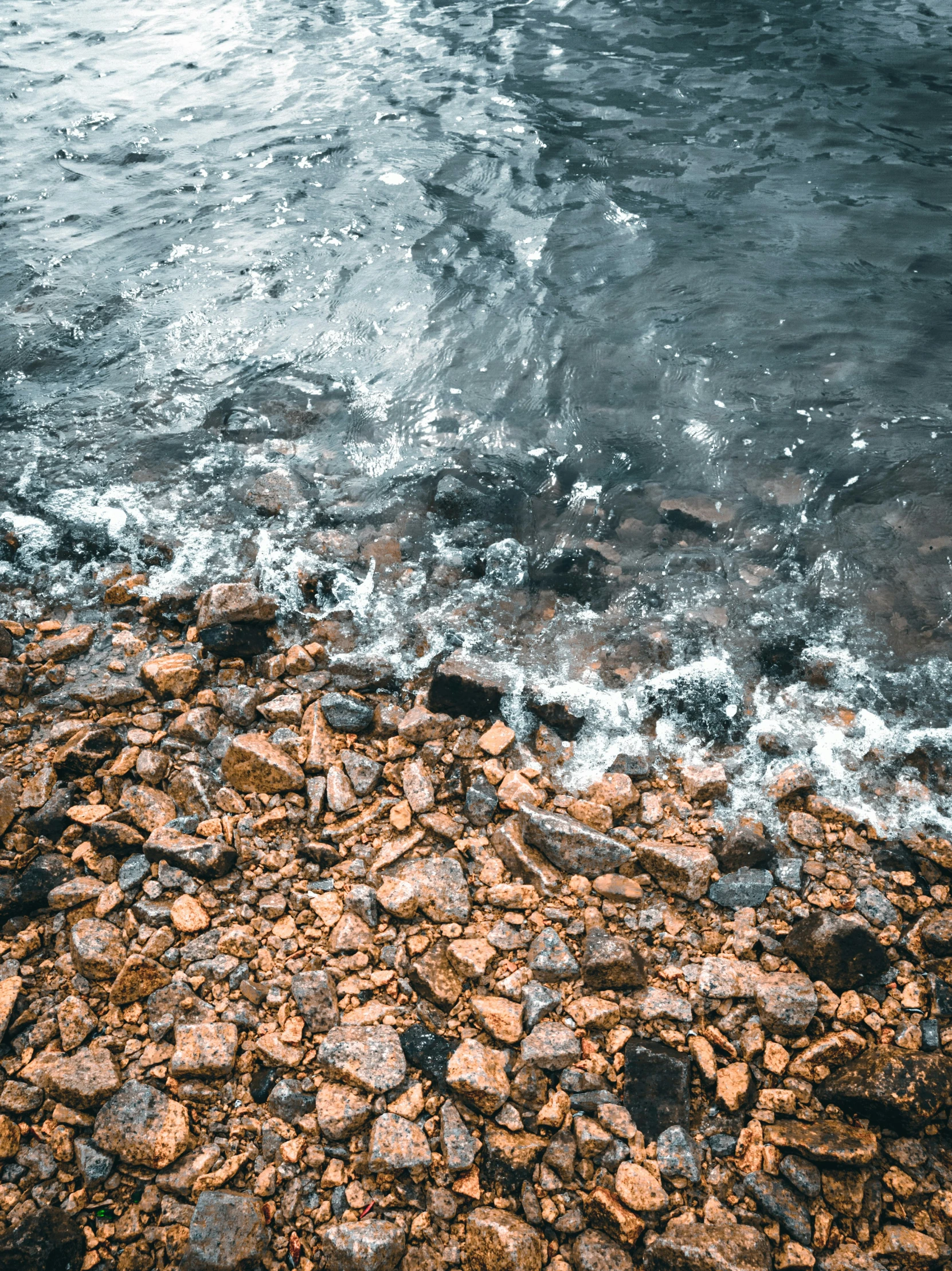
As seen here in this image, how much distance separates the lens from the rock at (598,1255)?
2045 millimetres

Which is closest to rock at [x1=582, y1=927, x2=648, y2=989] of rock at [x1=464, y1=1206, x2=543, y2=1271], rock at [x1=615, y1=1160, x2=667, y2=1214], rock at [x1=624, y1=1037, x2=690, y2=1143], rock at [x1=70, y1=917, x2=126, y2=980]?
rock at [x1=624, y1=1037, x2=690, y2=1143]

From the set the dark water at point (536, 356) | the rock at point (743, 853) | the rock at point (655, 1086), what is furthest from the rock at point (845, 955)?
the dark water at point (536, 356)

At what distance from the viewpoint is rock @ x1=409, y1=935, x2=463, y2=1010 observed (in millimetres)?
2561

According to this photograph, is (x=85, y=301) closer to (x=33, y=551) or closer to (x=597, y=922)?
(x=33, y=551)

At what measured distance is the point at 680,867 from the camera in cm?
291

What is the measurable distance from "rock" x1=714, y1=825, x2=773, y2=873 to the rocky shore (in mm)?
15

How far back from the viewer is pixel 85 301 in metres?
6.23

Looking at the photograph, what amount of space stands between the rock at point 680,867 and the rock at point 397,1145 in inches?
49.9

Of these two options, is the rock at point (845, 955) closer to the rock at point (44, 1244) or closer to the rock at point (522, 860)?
the rock at point (522, 860)

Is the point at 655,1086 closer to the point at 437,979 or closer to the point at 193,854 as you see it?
the point at 437,979

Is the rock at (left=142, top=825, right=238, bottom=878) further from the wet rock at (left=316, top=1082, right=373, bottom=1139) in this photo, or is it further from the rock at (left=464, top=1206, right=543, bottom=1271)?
the rock at (left=464, top=1206, right=543, bottom=1271)

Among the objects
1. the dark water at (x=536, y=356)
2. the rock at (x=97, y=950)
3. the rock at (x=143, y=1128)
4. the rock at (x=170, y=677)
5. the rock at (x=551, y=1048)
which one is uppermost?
the dark water at (x=536, y=356)

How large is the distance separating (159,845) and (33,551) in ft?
7.57

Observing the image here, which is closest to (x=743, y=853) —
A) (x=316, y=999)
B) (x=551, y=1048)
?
(x=551, y=1048)
